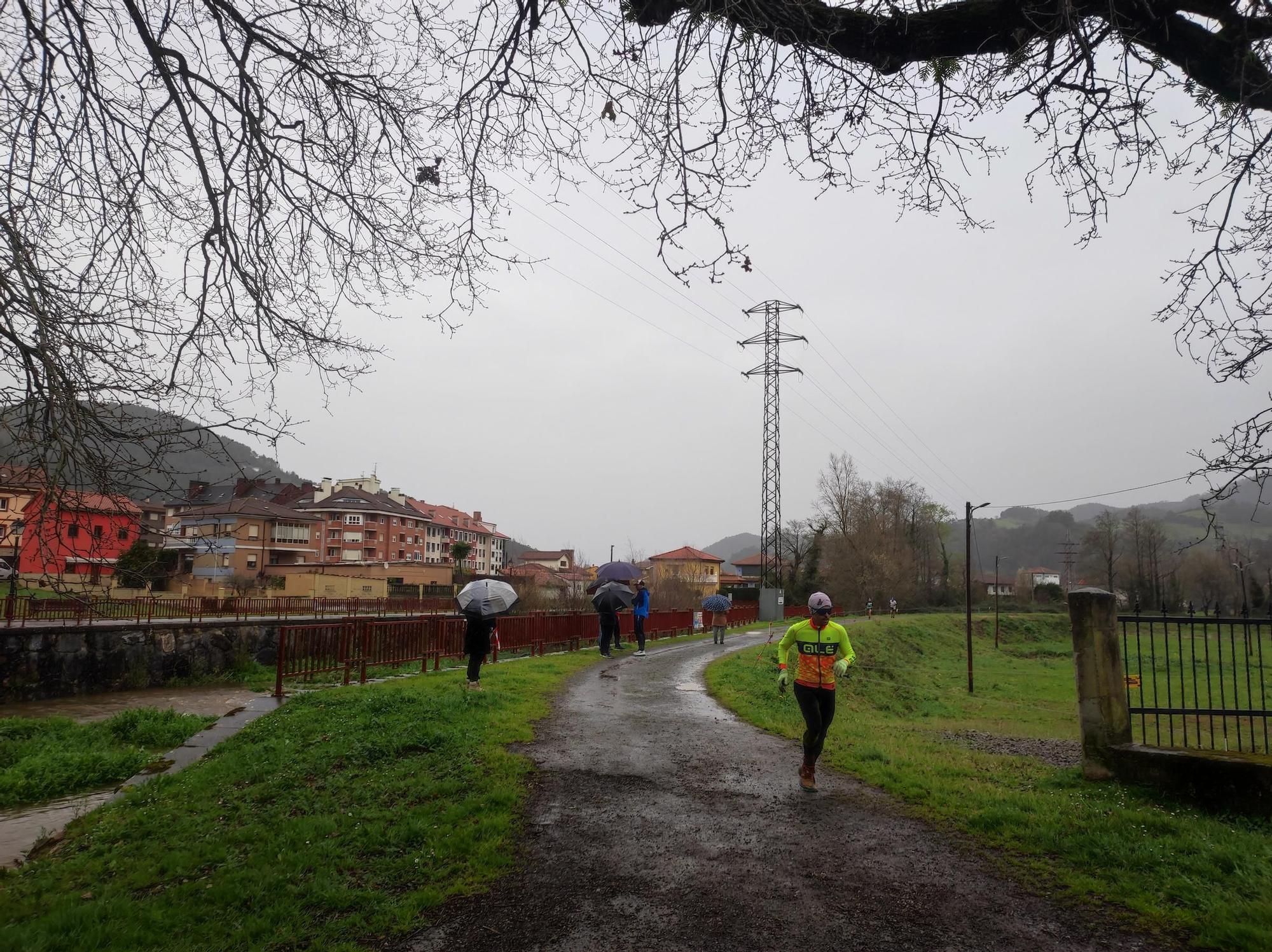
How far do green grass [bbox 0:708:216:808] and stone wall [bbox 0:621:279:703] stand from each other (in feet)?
19.3

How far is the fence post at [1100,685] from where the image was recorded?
6945 mm

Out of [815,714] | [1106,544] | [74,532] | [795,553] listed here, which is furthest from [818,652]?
[1106,544]

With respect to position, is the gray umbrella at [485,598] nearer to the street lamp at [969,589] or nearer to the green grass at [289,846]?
the green grass at [289,846]

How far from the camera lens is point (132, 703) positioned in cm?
1738

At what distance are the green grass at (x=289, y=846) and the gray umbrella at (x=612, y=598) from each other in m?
9.95

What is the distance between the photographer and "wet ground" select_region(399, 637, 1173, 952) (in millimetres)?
4016

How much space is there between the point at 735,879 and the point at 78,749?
8.74m

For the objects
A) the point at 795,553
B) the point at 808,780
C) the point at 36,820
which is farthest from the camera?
the point at 795,553

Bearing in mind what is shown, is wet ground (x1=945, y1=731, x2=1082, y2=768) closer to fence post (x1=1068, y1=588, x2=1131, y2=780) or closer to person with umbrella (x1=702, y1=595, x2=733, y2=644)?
fence post (x1=1068, y1=588, x2=1131, y2=780)

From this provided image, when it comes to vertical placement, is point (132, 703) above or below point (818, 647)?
below

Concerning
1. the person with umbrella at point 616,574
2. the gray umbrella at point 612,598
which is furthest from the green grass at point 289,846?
the person with umbrella at point 616,574

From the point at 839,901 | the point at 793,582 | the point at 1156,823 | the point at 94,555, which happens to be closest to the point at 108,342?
the point at 94,555

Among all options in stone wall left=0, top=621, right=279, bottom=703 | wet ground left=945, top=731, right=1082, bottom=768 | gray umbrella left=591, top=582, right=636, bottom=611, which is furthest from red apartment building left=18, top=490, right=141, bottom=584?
gray umbrella left=591, top=582, right=636, bottom=611

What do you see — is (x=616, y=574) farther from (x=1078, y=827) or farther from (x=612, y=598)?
(x=1078, y=827)
